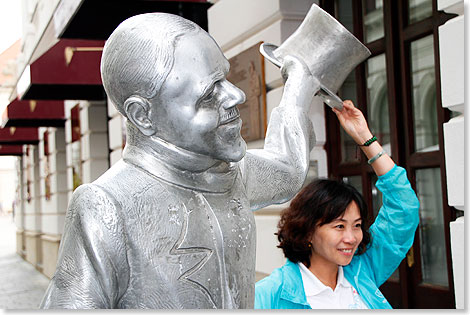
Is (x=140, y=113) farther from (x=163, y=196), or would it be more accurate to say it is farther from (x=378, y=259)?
(x=378, y=259)

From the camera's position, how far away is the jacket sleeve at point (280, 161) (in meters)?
1.21

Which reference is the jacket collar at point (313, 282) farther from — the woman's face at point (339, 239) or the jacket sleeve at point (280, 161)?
the jacket sleeve at point (280, 161)

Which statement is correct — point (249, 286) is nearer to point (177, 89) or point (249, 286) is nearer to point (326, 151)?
point (177, 89)

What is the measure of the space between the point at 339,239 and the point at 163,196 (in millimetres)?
1260

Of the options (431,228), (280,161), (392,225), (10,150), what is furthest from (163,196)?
(10,150)

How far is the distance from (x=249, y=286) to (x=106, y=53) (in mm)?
487

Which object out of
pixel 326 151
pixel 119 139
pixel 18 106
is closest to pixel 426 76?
pixel 326 151

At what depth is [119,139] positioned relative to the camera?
23.2ft

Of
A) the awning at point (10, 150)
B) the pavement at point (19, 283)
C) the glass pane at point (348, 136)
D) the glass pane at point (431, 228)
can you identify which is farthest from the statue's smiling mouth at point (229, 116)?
the awning at point (10, 150)

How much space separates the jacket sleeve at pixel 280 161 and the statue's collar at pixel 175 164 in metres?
0.14

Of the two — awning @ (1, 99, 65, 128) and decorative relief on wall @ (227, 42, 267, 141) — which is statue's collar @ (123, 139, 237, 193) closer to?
decorative relief on wall @ (227, 42, 267, 141)

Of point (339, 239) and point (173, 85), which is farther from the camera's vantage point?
point (339, 239)

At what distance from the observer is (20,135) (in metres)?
14.3

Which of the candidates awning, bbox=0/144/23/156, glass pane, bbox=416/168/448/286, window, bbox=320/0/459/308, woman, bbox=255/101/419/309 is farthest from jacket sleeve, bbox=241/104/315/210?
awning, bbox=0/144/23/156
